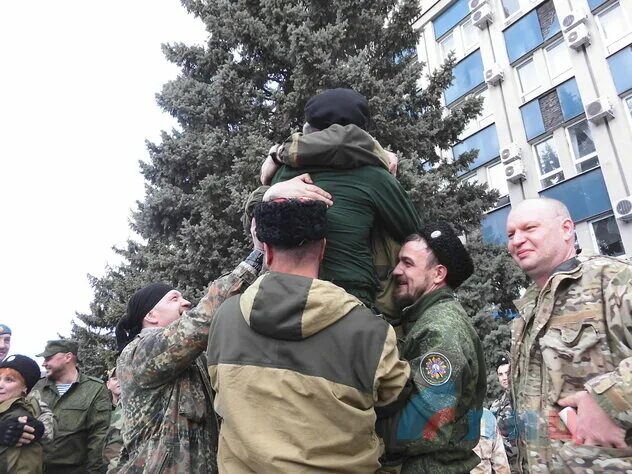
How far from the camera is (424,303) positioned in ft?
6.47

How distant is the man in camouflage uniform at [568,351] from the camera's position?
1.57m

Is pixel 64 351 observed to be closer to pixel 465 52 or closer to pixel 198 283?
pixel 198 283

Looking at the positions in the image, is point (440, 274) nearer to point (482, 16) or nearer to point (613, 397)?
point (613, 397)

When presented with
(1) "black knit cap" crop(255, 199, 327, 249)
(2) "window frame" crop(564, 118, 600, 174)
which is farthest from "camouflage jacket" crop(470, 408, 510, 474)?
(2) "window frame" crop(564, 118, 600, 174)

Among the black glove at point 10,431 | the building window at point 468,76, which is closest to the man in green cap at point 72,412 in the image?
the black glove at point 10,431

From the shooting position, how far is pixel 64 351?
193 inches

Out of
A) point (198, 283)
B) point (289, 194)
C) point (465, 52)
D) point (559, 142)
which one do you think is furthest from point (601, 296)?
point (465, 52)

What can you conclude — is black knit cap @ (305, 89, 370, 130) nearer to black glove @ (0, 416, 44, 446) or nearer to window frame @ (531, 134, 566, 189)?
black glove @ (0, 416, 44, 446)

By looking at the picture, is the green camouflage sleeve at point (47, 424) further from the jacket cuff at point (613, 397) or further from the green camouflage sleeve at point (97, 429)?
the jacket cuff at point (613, 397)

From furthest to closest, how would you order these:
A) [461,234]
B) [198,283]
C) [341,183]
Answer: [461,234] → [198,283] → [341,183]

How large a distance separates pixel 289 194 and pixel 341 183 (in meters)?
0.31

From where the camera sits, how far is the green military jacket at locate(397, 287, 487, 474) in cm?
159

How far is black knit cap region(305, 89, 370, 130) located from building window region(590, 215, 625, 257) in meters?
13.0

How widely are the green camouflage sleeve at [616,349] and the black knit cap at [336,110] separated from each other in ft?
4.18
